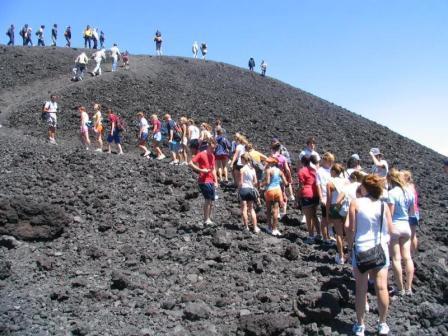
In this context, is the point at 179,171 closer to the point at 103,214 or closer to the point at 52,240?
the point at 103,214

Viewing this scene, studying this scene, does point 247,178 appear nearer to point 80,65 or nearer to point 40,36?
point 80,65

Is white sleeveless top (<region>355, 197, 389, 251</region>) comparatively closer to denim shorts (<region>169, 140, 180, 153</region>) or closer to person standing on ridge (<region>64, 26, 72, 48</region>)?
denim shorts (<region>169, 140, 180, 153</region>)

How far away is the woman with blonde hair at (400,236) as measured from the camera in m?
7.75

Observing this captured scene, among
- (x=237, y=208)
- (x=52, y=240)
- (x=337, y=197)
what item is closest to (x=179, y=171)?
(x=237, y=208)

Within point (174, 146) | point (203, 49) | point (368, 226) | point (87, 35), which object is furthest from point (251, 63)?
point (368, 226)

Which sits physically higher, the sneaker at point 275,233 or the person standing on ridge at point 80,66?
the person standing on ridge at point 80,66

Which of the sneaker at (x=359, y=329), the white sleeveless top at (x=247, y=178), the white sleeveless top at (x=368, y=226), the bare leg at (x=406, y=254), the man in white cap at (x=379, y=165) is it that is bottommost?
the sneaker at (x=359, y=329)

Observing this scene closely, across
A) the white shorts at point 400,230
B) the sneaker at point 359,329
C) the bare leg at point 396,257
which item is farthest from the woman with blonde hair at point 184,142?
the sneaker at point 359,329

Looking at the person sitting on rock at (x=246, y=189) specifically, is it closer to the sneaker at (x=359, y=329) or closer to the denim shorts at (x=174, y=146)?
the sneaker at (x=359, y=329)

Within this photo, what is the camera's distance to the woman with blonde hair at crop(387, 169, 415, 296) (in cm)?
775

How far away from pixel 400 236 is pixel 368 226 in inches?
68.3

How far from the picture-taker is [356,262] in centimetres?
641

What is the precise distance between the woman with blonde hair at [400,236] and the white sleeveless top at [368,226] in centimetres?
141

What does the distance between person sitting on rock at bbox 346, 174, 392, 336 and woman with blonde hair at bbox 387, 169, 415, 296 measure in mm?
1360
